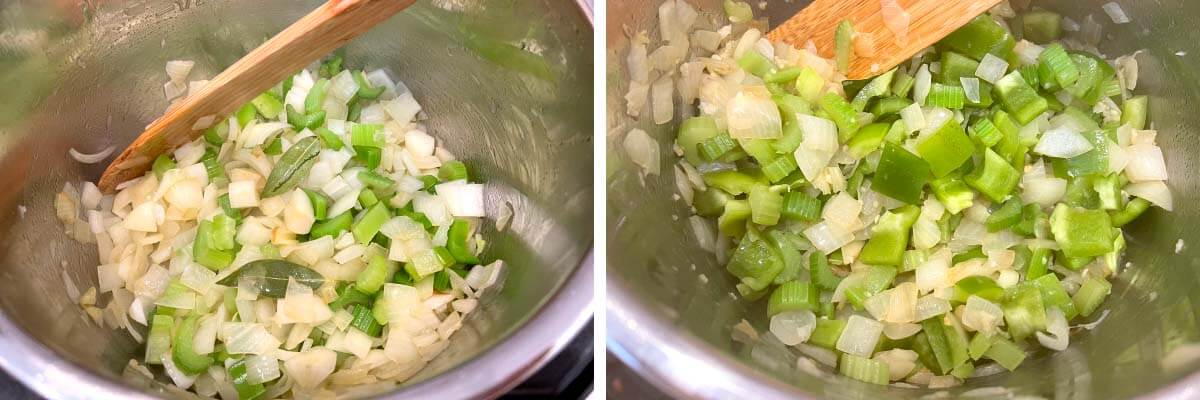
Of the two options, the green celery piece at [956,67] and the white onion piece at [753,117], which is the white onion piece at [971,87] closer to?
the green celery piece at [956,67]

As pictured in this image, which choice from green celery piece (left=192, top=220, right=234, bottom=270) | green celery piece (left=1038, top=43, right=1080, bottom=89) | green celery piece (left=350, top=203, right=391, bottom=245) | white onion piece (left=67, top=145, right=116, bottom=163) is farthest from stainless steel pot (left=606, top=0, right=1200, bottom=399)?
white onion piece (left=67, top=145, right=116, bottom=163)

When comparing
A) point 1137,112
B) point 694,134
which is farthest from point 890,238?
point 1137,112

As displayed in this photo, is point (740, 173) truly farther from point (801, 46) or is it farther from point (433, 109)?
point (433, 109)

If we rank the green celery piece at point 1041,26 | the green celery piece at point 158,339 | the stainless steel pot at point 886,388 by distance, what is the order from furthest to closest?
the green celery piece at point 1041,26 → the green celery piece at point 158,339 → the stainless steel pot at point 886,388

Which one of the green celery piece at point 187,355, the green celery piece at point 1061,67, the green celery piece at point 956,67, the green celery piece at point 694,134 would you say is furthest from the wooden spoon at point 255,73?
the green celery piece at point 1061,67

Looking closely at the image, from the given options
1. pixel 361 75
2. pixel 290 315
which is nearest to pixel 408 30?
pixel 361 75

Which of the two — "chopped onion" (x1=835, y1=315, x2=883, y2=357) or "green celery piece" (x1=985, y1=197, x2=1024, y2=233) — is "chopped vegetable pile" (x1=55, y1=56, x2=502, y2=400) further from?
"green celery piece" (x1=985, y1=197, x2=1024, y2=233)
